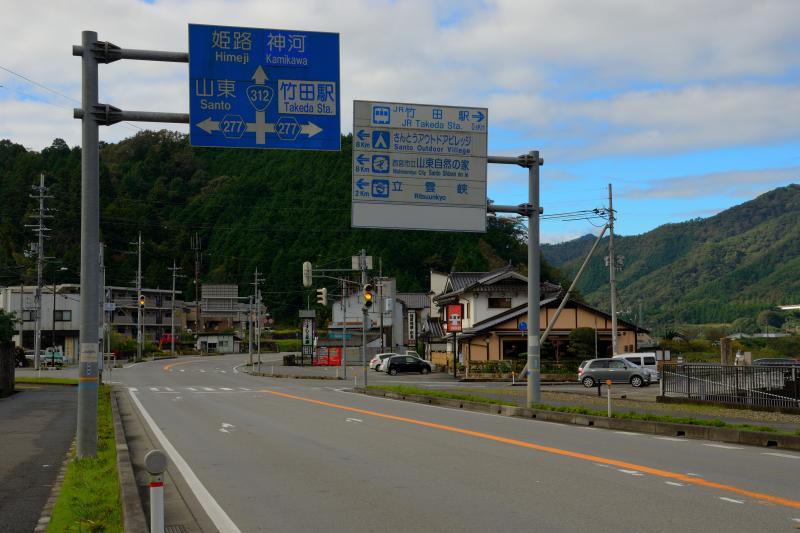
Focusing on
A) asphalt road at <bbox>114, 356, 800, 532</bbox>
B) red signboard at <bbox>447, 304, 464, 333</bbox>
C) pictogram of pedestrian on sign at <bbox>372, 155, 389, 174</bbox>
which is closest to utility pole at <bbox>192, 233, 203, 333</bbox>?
red signboard at <bbox>447, 304, 464, 333</bbox>

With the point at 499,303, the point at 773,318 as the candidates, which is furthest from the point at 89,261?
the point at 773,318

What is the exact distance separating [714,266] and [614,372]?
4953 inches

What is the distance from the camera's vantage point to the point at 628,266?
18125 cm

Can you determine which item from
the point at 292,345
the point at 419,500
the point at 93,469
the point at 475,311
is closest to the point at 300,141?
the point at 93,469

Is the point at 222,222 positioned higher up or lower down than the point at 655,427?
higher up

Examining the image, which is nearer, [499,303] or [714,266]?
[499,303]

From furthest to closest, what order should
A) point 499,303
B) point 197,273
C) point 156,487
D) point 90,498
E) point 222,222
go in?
point 197,273, point 222,222, point 499,303, point 90,498, point 156,487

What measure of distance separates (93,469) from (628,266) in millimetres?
178960

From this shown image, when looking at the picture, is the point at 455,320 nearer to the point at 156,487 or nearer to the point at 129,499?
the point at 129,499

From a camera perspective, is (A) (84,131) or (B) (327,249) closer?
(A) (84,131)

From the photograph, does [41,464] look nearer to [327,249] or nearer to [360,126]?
[360,126]

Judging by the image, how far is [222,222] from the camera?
4505 inches

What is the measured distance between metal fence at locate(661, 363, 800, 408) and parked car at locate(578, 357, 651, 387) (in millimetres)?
13623

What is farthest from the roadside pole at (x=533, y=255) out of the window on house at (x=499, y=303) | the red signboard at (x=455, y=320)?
the window on house at (x=499, y=303)
